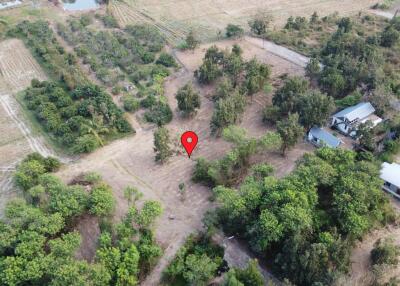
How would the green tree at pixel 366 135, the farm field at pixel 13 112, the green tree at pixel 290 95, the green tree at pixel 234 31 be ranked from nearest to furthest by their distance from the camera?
the green tree at pixel 366 135 → the farm field at pixel 13 112 → the green tree at pixel 290 95 → the green tree at pixel 234 31

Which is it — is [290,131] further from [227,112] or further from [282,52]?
[282,52]

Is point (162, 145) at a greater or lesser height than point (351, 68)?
lesser

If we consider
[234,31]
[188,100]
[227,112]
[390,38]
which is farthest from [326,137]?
[234,31]

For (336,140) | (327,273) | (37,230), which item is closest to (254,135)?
(336,140)

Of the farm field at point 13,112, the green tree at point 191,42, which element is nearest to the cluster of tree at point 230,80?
the green tree at point 191,42

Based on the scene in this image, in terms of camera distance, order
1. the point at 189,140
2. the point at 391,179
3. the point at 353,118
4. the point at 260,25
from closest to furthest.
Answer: the point at 391,179
the point at 353,118
the point at 189,140
the point at 260,25

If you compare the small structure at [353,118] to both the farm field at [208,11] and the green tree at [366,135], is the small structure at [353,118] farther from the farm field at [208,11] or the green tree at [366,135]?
the farm field at [208,11]
